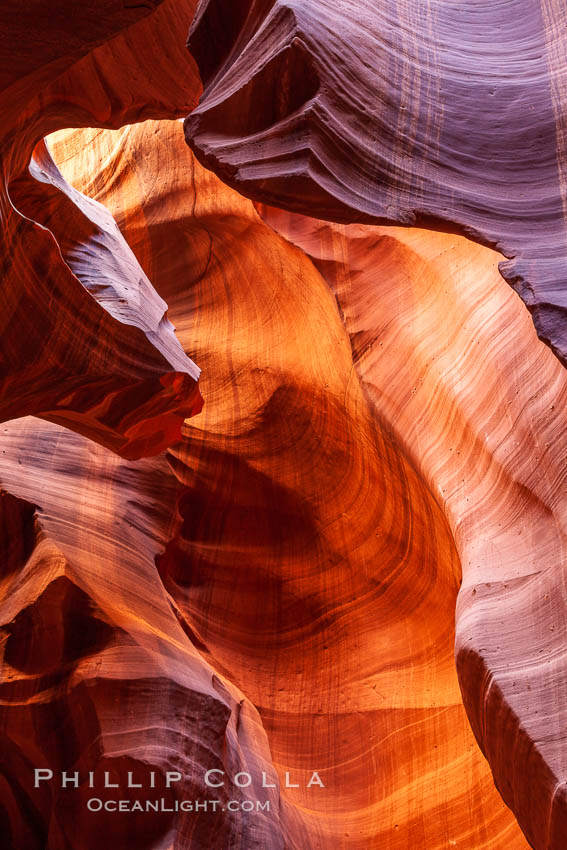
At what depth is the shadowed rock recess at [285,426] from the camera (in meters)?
2.72

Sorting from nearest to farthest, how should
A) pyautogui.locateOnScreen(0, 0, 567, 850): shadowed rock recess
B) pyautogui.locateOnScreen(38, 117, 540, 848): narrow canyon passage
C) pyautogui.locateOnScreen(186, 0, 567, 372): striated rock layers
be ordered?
pyautogui.locateOnScreen(186, 0, 567, 372): striated rock layers → pyautogui.locateOnScreen(0, 0, 567, 850): shadowed rock recess → pyautogui.locateOnScreen(38, 117, 540, 848): narrow canyon passage

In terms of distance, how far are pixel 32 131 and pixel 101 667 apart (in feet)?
7.55

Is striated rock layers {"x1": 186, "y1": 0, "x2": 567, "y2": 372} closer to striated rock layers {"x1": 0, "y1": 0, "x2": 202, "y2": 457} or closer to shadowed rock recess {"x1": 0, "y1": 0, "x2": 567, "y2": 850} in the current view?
shadowed rock recess {"x1": 0, "y1": 0, "x2": 567, "y2": 850}

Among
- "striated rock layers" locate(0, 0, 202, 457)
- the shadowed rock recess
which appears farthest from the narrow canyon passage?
"striated rock layers" locate(0, 0, 202, 457)

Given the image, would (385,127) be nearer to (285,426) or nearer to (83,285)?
(83,285)

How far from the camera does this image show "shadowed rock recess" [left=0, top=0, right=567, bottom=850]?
272 cm

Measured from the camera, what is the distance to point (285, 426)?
17.8ft

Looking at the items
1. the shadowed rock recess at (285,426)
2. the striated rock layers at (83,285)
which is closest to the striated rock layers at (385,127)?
the shadowed rock recess at (285,426)

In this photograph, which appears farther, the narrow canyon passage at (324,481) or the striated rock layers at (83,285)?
the narrow canyon passage at (324,481)

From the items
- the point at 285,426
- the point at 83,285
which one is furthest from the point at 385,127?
the point at 285,426

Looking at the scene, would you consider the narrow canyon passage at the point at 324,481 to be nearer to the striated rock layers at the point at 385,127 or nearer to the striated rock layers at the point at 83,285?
the striated rock layers at the point at 83,285

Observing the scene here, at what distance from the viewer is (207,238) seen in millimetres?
5863

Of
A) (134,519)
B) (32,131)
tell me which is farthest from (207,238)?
(32,131)

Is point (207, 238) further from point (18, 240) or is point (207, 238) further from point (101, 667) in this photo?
point (101, 667)
